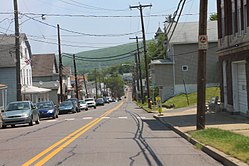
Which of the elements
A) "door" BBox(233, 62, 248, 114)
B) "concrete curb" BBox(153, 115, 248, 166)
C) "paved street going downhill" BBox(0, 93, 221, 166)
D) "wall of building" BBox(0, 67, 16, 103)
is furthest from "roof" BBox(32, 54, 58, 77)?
"concrete curb" BBox(153, 115, 248, 166)

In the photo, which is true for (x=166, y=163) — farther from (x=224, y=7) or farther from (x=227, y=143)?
(x=224, y=7)

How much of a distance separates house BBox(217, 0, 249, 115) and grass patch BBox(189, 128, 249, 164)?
764cm

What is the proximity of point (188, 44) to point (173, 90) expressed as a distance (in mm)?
5939

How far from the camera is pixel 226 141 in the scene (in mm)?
14547

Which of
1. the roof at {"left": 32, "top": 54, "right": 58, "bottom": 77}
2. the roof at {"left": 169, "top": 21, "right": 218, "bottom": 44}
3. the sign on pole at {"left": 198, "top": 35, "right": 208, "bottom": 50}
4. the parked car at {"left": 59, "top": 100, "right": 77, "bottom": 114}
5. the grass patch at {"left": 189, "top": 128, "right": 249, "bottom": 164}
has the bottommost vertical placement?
the parked car at {"left": 59, "top": 100, "right": 77, "bottom": 114}

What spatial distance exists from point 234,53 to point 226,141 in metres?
12.4

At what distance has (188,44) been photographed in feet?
195

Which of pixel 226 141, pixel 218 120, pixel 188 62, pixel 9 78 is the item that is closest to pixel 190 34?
pixel 188 62

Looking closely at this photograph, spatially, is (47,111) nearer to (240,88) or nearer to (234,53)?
(240,88)

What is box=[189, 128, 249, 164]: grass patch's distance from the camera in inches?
473

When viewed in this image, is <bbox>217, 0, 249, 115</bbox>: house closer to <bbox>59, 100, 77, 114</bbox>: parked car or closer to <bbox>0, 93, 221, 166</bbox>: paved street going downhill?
<bbox>0, 93, 221, 166</bbox>: paved street going downhill

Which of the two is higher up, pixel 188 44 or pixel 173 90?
pixel 188 44

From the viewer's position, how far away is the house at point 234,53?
24.5 m

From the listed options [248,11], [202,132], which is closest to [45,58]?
[248,11]
